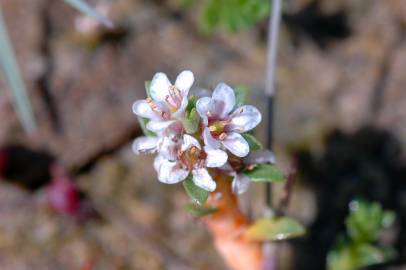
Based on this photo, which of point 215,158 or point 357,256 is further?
point 357,256

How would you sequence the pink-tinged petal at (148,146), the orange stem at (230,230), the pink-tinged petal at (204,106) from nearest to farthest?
the pink-tinged petal at (204,106)
the pink-tinged petal at (148,146)
the orange stem at (230,230)

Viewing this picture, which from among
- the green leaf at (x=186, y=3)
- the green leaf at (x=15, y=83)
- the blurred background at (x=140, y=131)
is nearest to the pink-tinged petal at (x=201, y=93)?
the blurred background at (x=140, y=131)

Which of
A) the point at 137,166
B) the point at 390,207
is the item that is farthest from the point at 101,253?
the point at 390,207

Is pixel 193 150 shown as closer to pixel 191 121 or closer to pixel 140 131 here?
pixel 191 121

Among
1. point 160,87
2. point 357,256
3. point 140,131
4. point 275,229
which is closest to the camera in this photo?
point 160,87

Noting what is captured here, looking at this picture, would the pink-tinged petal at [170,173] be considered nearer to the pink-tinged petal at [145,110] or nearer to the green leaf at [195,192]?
the green leaf at [195,192]

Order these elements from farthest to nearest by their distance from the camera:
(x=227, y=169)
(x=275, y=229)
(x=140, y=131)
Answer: (x=140, y=131)
(x=275, y=229)
(x=227, y=169)

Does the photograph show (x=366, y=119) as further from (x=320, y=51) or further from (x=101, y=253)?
(x=101, y=253)

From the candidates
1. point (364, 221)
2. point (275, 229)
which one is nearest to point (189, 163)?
point (275, 229)
